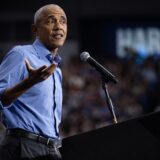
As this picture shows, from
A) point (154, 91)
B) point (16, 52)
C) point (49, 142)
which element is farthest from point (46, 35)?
point (154, 91)

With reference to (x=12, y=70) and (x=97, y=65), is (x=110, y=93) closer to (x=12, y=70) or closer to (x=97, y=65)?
(x=97, y=65)

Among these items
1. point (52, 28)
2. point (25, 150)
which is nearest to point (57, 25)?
point (52, 28)

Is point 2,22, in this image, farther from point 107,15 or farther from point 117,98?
point 117,98

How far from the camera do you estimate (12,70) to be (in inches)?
192

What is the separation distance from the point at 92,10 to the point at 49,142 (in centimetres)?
935

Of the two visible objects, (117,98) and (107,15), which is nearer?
(117,98)

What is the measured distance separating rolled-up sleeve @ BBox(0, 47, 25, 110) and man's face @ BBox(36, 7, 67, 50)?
28cm

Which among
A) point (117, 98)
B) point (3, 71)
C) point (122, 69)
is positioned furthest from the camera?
point (122, 69)

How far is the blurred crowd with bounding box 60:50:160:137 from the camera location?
35.4ft

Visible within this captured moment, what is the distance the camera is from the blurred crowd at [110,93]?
35.4 ft

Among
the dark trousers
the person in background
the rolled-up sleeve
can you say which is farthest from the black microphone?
the dark trousers

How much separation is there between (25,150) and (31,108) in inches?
9.6

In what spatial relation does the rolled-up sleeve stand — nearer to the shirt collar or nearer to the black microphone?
the shirt collar

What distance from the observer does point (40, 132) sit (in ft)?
16.4
